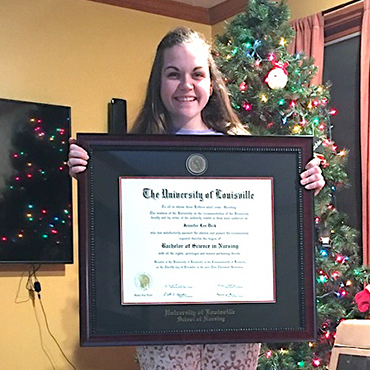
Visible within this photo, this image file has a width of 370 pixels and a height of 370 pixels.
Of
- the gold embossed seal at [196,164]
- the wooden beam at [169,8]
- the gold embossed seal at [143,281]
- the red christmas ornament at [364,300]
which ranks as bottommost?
the red christmas ornament at [364,300]

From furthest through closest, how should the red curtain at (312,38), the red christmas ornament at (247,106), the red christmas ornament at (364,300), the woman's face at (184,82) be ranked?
the red curtain at (312,38)
the red christmas ornament at (247,106)
the red christmas ornament at (364,300)
the woman's face at (184,82)

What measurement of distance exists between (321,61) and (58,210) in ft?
5.77

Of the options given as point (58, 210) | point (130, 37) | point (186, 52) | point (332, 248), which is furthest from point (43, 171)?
point (186, 52)

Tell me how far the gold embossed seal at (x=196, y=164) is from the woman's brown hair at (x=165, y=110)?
0.17 meters

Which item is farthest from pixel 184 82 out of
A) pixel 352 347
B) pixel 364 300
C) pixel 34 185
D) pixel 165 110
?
pixel 34 185

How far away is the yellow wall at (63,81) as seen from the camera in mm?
3760

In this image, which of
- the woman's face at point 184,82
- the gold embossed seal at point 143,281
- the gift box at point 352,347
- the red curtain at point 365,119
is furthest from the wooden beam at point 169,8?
the gold embossed seal at point 143,281

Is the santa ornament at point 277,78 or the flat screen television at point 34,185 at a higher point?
the santa ornament at point 277,78

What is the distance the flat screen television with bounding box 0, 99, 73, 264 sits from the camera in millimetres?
3672

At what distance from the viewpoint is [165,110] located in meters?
1.83

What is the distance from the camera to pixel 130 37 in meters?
4.41

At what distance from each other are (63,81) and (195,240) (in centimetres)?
262

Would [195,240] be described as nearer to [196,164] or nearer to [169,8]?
[196,164]
